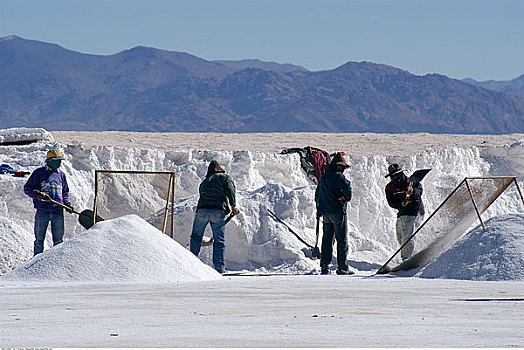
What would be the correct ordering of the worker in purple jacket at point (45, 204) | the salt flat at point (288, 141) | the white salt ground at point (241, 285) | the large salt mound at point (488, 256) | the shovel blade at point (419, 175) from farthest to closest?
the salt flat at point (288, 141) < the shovel blade at point (419, 175) < the worker in purple jacket at point (45, 204) < the large salt mound at point (488, 256) < the white salt ground at point (241, 285)

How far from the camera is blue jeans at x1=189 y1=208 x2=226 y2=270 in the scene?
12.1 metres

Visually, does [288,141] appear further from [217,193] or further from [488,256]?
[488,256]

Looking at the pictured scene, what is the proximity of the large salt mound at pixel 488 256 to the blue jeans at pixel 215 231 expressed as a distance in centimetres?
242

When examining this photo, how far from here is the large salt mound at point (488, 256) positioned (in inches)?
416

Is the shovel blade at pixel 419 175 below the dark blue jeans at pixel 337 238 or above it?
above

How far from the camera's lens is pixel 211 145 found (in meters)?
22.2

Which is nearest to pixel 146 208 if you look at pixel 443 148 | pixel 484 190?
pixel 484 190

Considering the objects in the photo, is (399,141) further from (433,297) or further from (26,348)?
(26,348)

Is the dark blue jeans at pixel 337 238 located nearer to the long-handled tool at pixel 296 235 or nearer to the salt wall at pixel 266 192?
the salt wall at pixel 266 192

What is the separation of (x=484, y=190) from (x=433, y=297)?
4.20 m

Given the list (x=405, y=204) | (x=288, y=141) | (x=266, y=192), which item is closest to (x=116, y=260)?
(x=405, y=204)

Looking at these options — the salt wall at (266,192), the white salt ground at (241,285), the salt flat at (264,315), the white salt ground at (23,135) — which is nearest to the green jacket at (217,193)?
the white salt ground at (241,285)

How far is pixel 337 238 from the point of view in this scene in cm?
1188

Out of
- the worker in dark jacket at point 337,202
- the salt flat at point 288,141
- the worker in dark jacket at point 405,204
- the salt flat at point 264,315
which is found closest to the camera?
the salt flat at point 264,315
